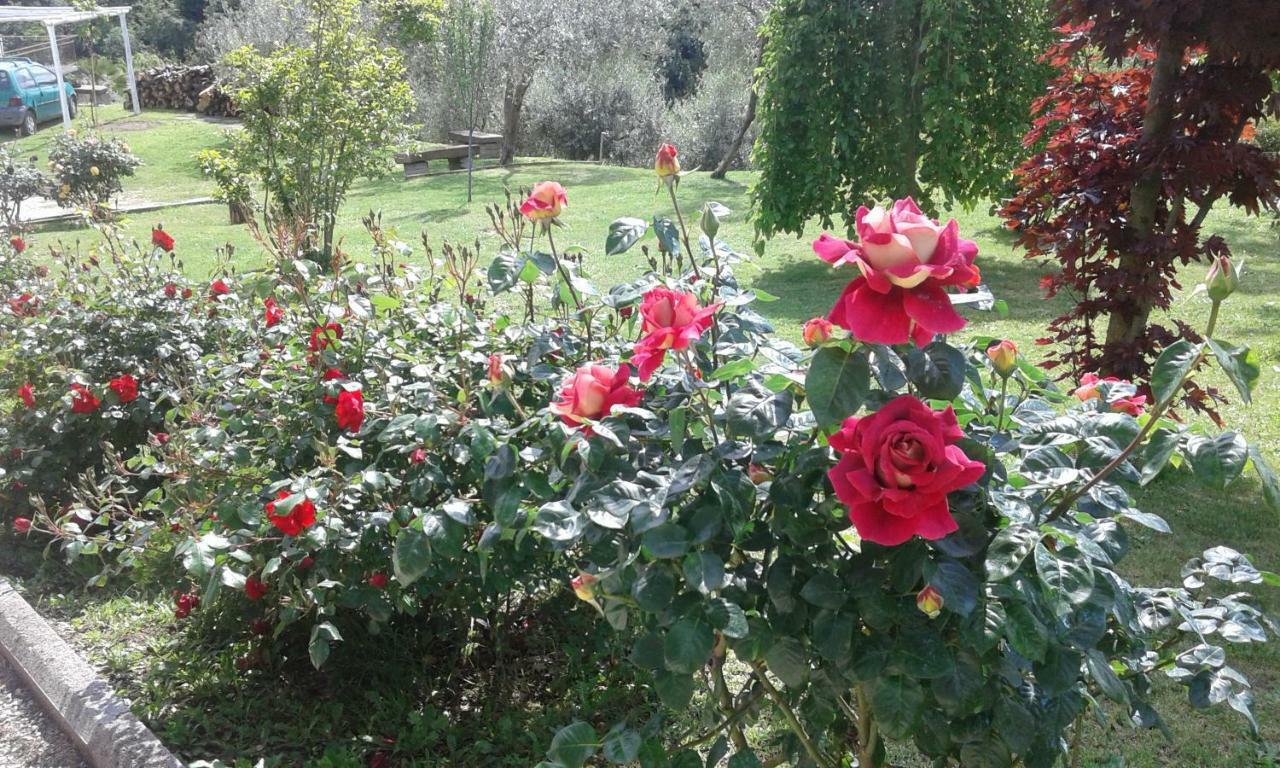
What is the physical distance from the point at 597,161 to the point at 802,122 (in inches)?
408

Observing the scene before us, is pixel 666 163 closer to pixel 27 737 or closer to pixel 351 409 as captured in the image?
pixel 351 409

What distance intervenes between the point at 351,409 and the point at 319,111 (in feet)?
24.3

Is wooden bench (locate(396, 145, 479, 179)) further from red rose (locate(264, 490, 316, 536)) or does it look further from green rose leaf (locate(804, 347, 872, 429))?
green rose leaf (locate(804, 347, 872, 429))

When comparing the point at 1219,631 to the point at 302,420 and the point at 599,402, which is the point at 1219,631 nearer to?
the point at 599,402

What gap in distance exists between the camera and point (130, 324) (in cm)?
378

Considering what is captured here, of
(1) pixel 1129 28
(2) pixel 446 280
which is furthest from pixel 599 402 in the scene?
(1) pixel 1129 28

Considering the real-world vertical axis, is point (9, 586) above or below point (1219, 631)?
below

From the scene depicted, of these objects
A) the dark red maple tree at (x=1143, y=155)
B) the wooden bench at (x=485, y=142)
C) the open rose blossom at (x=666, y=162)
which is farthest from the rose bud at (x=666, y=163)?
the wooden bench at (x=485, y=142)

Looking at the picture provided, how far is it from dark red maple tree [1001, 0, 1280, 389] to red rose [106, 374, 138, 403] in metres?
3.51

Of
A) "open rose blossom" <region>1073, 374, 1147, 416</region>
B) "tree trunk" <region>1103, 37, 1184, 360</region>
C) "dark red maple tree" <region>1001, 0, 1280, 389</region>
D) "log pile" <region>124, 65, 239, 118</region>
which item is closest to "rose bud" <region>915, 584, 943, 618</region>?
"open rose blossom" <region>1073, 374, 1147, 416</region>

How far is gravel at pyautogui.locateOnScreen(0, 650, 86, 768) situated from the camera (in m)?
2.61

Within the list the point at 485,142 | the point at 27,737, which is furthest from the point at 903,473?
the point at 485,142

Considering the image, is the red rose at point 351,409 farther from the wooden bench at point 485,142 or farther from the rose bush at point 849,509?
the wooden bench at point 485,142

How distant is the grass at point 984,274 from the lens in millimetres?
2637
